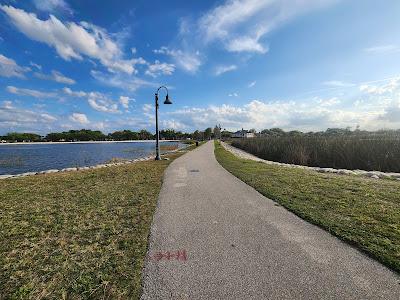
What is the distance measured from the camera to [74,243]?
3.64 meters

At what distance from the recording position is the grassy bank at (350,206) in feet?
11.3

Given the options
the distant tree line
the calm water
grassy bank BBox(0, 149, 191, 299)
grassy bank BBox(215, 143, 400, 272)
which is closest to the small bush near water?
grassy bank BBox(215, 143, 400, 272)

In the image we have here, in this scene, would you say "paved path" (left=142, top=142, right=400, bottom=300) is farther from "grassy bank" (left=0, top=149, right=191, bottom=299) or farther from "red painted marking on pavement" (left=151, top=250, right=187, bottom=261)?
"grassy bank" (left=0, top=149, right=191, bottom=299)

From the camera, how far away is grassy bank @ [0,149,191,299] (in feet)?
8.35

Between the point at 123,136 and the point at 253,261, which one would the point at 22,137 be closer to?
the point at 123,136

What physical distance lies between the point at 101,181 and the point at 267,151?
1728 centimetres

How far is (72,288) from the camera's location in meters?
2.53

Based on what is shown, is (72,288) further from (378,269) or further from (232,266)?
(378,269)

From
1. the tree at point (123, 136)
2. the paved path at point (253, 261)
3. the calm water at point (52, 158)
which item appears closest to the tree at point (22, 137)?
the tree at point (123, 136)

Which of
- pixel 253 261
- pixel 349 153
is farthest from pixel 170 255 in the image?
pixel 349 153

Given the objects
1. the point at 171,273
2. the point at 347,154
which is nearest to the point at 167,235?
the point at 171,273

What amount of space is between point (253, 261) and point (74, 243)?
288 centimetres

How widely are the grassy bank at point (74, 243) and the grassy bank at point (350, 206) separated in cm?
333

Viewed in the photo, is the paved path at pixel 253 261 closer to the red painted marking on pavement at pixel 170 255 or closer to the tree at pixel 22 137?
the red painted marking on pavement at pixel 170 255
